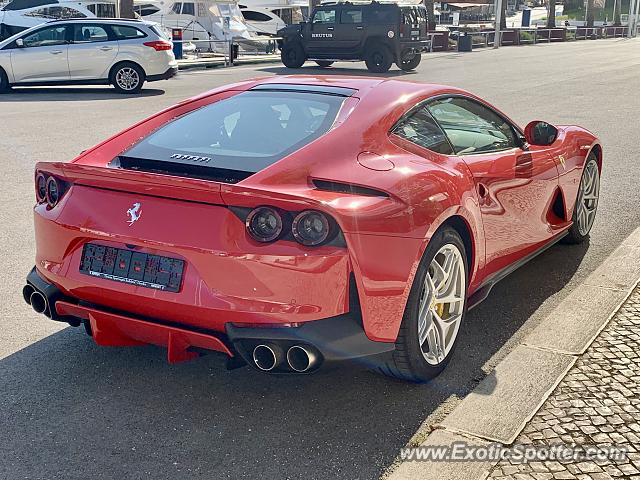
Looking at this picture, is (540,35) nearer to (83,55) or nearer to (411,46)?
(411,46)

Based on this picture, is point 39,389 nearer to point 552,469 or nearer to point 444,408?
point 444,408

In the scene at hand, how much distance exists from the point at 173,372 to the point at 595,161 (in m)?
3.84

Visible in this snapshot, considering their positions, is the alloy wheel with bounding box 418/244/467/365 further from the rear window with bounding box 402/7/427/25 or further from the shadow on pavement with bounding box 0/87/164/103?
the rear window with bounding box 402/7/427/25

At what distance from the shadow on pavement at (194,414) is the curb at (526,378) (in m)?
0.14

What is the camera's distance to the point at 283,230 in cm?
333

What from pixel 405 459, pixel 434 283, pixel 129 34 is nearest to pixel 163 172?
pixel 434 283

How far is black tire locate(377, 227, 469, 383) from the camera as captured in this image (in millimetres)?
3672

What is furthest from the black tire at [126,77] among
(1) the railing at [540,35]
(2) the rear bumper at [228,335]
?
(1) the railing at [540,35]

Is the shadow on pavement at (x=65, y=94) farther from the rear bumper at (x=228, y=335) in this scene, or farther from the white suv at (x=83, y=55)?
the rear bumper at (x=228, y=335)

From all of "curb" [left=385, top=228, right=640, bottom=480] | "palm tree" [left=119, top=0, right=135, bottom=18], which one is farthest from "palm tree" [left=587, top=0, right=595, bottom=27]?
"curb" [left=385, top=228, right=640, bottom=480]

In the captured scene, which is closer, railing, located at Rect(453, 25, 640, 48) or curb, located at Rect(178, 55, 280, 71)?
curb, located at Rect(178, 55, 280, 71)

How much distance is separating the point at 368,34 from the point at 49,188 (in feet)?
74.5

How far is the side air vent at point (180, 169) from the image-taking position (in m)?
3.59

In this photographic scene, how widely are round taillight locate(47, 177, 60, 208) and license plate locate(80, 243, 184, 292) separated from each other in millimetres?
345
